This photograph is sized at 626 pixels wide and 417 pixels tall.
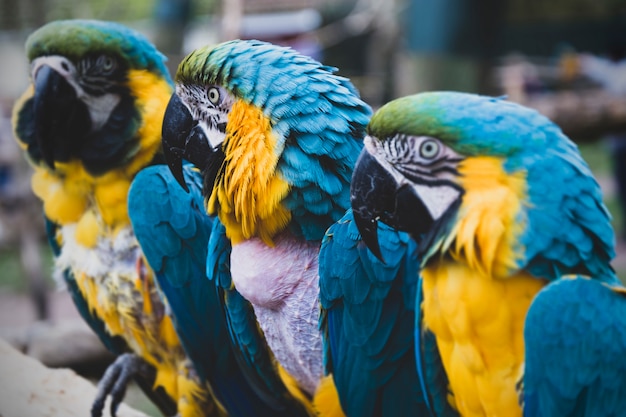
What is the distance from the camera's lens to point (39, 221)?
5.96 m

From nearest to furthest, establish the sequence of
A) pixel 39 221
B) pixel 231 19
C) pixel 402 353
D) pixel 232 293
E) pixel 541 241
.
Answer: pixel 541 241
pixel 402 353
pixel 232 293
pixel 231 19
pixel 39 221

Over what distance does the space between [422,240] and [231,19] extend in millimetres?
2708

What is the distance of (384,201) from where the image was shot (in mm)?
1196

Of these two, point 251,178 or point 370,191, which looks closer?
point 370,191

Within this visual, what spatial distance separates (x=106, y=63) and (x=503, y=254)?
110 centimetres

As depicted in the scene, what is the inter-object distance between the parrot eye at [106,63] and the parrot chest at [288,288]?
581mm

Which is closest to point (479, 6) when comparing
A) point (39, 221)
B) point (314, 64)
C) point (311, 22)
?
point (314, 64)

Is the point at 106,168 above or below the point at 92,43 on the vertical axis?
below

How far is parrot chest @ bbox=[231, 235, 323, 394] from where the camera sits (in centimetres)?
147

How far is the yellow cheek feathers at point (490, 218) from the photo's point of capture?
1.07 metres

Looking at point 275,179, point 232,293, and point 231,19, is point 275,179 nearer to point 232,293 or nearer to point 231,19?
point 232,293

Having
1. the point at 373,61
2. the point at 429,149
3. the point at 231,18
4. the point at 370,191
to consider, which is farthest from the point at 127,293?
the point at 373,61

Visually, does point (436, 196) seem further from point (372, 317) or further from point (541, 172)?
point (372, 317)

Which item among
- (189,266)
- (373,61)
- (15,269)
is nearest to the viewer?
(189,266)
